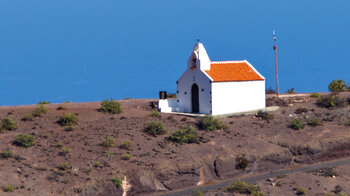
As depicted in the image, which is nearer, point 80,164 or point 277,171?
point 80,164

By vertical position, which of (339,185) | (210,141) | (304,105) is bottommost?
(339,185)

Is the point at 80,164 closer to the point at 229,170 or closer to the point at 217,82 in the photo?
the point at 229,170

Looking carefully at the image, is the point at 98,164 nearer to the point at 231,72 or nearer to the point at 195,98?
the point at 195,98

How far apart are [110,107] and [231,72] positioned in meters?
9.18

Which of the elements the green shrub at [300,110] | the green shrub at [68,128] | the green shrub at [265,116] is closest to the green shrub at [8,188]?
the green shrub at [68,128]

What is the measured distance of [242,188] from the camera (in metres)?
30.6

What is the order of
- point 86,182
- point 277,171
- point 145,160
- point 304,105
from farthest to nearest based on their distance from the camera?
point 304,105 < point 277,171 < point 145,160 < point 86,182

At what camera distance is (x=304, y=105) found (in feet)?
143

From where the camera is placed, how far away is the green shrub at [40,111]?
3591 cm

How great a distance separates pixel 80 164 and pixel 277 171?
12275 mm

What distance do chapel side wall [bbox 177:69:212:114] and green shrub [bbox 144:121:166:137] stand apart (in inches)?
202

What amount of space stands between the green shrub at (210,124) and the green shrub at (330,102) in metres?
10.0

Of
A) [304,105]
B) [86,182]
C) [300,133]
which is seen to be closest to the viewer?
[86,182]

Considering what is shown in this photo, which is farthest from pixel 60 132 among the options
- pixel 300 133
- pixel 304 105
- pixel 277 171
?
pixel 304 105
